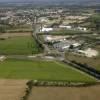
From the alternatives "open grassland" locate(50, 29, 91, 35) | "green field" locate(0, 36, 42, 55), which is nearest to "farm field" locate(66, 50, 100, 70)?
"green field" locate(0, 36, 42, 55)

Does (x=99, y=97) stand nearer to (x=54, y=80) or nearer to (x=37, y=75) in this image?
(x=54, y=80)

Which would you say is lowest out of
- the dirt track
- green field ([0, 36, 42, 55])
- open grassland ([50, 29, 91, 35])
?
open grassland ([50, 29, 91, 35])

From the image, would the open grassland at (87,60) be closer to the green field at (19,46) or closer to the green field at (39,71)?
the green field at (39,71)

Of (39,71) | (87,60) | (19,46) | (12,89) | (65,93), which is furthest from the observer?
(19,46)

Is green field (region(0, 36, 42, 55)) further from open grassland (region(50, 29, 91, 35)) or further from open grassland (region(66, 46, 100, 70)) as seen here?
open grassland (region(50, 29, 91, 35))

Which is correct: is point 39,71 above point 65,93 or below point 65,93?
below

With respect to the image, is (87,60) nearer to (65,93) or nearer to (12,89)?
(65,93)

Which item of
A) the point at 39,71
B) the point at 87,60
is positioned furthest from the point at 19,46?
the point at 39,71

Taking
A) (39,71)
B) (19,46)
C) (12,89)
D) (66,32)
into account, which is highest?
(12,89)
